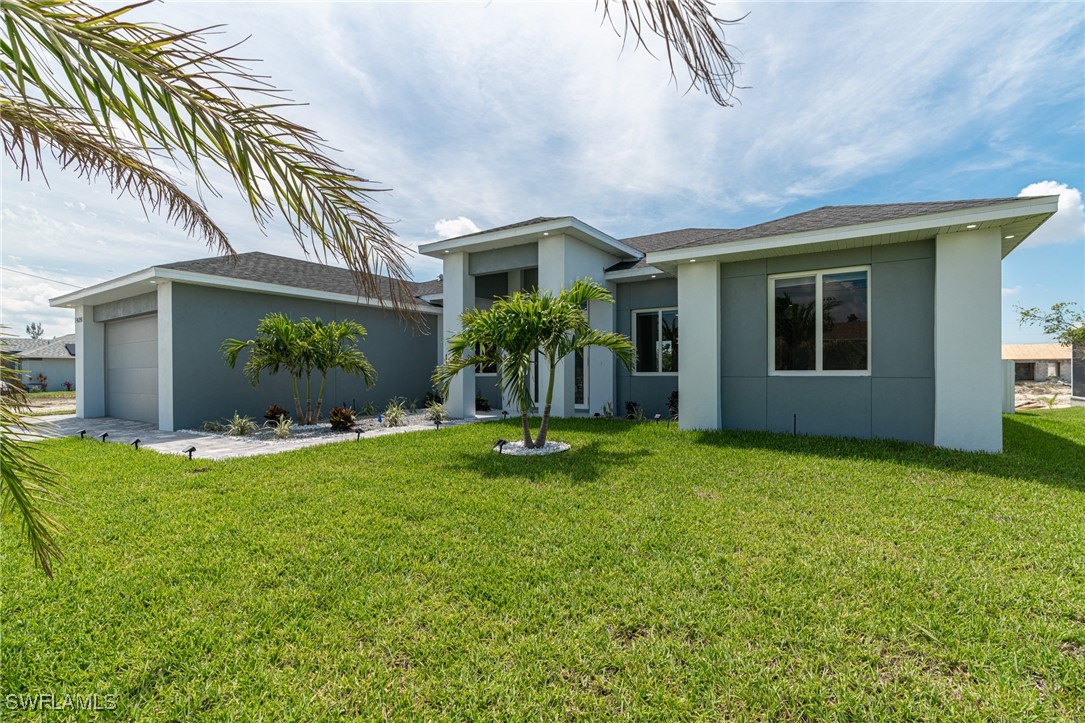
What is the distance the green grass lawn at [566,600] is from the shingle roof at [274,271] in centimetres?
665

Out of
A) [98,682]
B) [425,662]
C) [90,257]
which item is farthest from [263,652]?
[90,257]

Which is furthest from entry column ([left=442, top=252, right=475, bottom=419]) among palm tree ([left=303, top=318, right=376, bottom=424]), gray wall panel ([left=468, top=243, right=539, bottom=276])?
palm tree ([left=303, top=318, right=376, bottom=424])

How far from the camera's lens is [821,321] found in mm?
8156

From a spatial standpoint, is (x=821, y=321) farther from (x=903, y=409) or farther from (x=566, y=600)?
(x=566, y=600)

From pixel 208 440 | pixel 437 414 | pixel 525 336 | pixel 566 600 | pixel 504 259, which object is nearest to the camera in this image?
pixel 566 600

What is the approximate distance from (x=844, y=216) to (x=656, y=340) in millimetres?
4939

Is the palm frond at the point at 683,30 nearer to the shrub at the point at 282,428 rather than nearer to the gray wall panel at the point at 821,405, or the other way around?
the gray wall panel at the point at 821,405

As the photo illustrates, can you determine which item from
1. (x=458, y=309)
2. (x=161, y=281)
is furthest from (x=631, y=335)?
(x=161, y=281)

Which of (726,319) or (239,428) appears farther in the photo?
(239,428)

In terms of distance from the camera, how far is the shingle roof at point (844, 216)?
698 centimetres

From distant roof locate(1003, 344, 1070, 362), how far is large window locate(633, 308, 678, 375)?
38.8 m

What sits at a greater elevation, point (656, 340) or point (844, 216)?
point (844, 216)

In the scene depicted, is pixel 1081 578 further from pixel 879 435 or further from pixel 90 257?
pixel 90 257

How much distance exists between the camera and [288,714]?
6.91 ft
